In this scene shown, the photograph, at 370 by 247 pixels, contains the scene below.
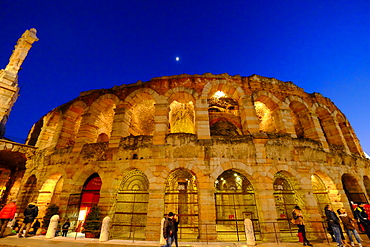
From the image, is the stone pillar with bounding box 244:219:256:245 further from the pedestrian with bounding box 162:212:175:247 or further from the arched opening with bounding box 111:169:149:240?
the arched opening with bounding box 111:169:149:240

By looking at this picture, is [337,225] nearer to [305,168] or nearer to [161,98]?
[305,168]

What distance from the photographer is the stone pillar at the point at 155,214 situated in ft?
22.7

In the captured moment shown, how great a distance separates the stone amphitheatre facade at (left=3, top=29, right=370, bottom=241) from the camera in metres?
7.68

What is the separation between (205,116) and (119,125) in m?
4.99

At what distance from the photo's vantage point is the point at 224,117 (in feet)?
41.9

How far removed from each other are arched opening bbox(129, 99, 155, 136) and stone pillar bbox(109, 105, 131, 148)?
1623 millimetres

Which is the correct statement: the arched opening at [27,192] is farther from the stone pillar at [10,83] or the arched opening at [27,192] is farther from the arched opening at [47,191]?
the stone pillar at [10,83]

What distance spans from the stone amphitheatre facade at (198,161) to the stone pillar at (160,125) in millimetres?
55

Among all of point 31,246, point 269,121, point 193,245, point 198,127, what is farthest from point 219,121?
point 31,246

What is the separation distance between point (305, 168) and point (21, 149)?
700 inches

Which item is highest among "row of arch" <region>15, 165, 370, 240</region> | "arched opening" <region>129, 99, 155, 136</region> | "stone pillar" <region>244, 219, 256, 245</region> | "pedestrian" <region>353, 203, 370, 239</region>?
"arched opening" <region>129, 99, 155, 136</region>

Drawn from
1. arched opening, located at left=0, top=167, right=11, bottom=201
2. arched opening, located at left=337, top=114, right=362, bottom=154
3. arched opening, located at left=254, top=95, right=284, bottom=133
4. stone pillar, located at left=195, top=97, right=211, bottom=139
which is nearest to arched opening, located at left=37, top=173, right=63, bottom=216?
arched opening, located at left=0, top=167, right=11, bottom=201

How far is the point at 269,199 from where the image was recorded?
7465 millimetres

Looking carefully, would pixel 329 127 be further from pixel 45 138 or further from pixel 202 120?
pixel 45 138
